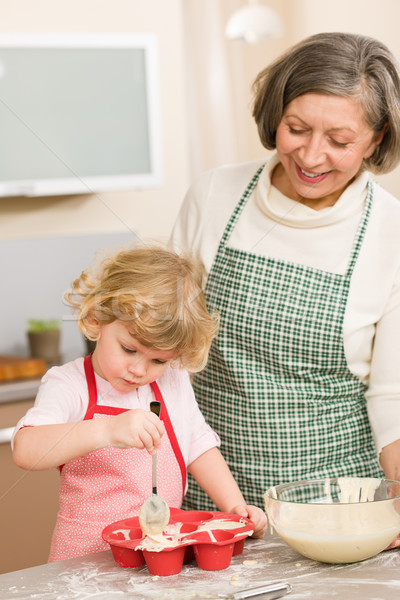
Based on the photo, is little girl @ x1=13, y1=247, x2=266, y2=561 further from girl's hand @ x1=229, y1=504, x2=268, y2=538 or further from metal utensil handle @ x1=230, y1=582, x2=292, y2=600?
metal utensil handle @ x1=230, y1=582, x2=292, y2=600

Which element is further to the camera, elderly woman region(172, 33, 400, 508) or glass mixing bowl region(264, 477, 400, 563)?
elderly woman region(172, 33, 400, 508)

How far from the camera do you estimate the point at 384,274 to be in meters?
1.00

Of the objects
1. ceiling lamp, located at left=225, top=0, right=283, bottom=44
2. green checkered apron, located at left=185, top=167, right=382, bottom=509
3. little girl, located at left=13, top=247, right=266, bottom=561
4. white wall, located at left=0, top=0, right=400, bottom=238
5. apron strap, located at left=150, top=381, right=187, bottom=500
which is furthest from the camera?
ceiling lamp, located at left=225, top=0, right=283, bottom=44

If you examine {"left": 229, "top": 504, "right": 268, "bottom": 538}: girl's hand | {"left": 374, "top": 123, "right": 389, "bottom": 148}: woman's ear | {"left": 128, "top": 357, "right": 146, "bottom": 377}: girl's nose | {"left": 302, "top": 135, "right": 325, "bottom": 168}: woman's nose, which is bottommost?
{"left": 229, "top": 504, "right": 268, "bottom": 538}: girl's hand

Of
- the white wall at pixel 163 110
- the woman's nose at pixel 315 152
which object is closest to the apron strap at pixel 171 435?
the woman's nose at pixel 315 152

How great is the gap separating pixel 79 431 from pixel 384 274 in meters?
0.45

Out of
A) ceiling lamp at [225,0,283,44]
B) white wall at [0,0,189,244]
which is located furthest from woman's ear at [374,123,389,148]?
ceiling lamp at [225,0,283,44]

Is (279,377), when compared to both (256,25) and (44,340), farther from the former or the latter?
(256,25)

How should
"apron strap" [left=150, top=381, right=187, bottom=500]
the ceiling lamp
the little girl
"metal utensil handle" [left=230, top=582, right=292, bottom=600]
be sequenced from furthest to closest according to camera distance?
the ceiling lamp < "apron strap" [left=150, top=381, right=187, bottom=500] < the little girl < "metal utensil handle" [left=230, top=582, right=292, bottom=600]

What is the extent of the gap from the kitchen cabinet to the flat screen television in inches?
33.7

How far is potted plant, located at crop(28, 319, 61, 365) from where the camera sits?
33.7 inches

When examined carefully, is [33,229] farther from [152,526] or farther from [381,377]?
[152,526]

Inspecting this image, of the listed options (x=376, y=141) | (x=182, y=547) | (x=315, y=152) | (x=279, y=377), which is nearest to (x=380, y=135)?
(x=376, y=141)

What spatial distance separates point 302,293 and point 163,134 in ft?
3.75
